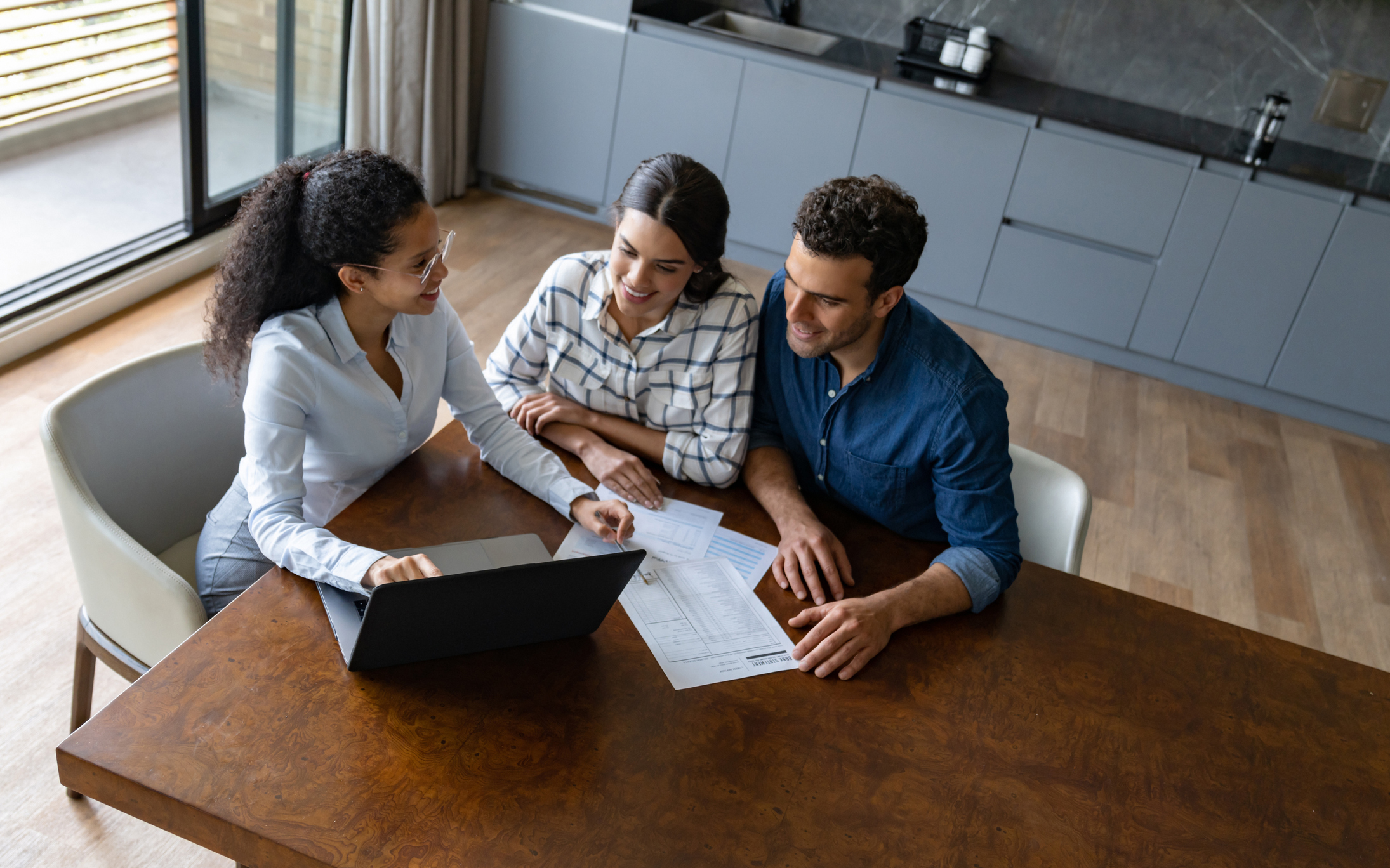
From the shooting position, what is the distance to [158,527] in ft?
5.56

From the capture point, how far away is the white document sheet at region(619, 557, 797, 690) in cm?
136

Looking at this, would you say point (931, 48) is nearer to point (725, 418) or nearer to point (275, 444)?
point (725, 418)

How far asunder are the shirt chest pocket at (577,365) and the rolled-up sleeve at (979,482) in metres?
0.64

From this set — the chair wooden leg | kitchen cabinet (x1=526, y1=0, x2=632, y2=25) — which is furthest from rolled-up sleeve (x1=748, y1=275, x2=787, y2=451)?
kitchen cabinet (x1=526, y1=0, x2=632, y2=25)

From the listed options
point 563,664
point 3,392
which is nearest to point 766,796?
point 563,664

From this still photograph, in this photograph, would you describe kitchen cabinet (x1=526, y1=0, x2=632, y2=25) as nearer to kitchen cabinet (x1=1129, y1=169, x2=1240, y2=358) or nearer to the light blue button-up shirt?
kitchen cabinet (x1=1129, y1=169, x2=1240, y2=358)

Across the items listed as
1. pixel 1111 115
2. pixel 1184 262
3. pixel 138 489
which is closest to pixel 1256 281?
pixel 1184 262

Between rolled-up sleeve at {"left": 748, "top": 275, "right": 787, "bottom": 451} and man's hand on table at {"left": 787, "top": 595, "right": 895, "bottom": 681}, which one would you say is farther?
rolled-up sleeve at {"left": 748, "top": 275, "right": 787, "bottom": 451}

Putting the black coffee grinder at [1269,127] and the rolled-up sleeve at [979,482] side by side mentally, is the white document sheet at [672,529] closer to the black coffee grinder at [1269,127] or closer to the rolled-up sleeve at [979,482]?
the rolled-up sleeve at [979,482]

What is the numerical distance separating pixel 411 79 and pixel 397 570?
3.35 meters

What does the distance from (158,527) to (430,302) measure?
61 cm

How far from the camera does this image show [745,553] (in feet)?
5.29

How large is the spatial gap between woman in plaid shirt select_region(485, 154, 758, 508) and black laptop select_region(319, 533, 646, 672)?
428 mm

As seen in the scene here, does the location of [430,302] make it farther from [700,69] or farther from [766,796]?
[700,69]
